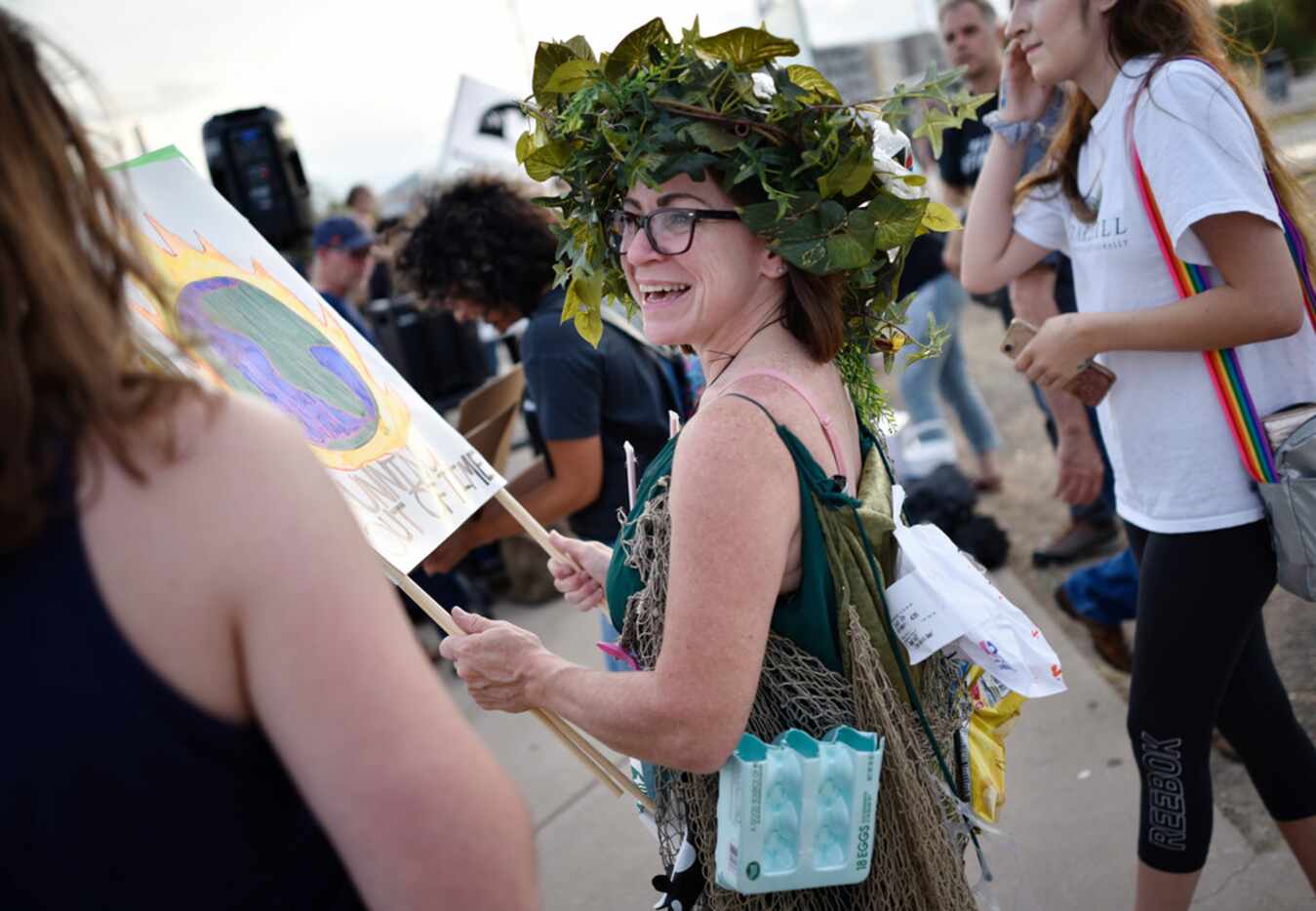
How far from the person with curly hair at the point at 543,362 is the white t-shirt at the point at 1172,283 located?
124cm

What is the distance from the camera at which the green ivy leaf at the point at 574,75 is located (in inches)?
71.2

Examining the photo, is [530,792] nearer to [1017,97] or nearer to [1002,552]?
[1002,552]

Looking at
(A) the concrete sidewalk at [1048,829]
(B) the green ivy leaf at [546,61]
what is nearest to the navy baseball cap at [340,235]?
(A) the concrete sidewalk at [1048,829]

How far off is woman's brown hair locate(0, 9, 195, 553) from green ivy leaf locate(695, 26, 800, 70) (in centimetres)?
105

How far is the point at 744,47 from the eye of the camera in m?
1.72

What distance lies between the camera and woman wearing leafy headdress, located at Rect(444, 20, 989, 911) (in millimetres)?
1465

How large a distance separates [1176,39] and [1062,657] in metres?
2.45

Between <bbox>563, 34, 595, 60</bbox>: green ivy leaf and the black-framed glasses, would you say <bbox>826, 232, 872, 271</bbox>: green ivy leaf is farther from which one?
<bbox>563, 34, 595, 60</bbox>: green ivy leaf

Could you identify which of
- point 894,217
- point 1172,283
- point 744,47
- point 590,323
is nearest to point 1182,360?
point 1172,283

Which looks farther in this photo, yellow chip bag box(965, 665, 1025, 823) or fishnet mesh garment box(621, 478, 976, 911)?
yellow chip bag box(965, 665, 1025, 823)

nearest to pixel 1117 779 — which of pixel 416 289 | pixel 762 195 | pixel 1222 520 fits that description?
pixel 1222 520

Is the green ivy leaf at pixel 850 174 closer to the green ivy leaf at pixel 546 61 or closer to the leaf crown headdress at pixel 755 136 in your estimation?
the leaf crown headdress at pixel 755 136

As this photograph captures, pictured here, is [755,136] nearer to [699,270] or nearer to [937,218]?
[699,270]

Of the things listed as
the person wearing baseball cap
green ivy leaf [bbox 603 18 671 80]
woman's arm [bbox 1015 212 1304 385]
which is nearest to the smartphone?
woman's arm [bbox 1015 212 1304 385]
